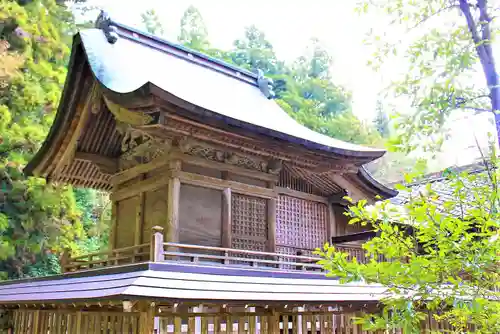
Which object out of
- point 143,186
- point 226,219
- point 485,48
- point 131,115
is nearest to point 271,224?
point 226,219

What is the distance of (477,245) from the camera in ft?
10.4

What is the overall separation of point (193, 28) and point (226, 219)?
27603 millimetres

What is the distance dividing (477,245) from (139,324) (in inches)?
149

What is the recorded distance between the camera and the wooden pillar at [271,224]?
8.34m

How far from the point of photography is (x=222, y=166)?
794 cm

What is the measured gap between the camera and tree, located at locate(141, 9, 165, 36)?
113 ft

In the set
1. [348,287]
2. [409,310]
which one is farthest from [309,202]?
[409,310]

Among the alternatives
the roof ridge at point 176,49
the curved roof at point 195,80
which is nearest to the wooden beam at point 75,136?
the curved roof at point 195,80

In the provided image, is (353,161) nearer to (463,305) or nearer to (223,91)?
(223,91)

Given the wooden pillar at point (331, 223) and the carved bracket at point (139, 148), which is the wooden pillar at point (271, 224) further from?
the carved bracket at point (139, 148)

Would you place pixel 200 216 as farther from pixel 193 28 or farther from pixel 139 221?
pixel 193 28

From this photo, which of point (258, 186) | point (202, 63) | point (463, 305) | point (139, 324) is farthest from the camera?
point (202, 63)

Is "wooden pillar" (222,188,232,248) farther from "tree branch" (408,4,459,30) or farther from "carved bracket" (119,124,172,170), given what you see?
"tree branch" (408,4,459,30)

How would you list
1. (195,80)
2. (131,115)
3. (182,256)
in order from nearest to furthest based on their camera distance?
(182,256) → (131,115) → (195,80)
